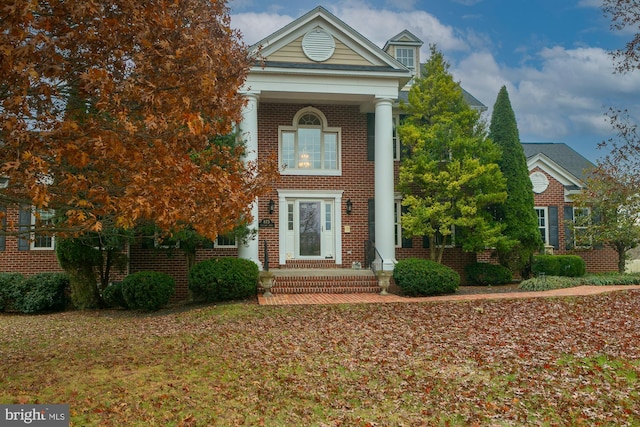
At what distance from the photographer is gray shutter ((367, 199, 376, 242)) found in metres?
17.8

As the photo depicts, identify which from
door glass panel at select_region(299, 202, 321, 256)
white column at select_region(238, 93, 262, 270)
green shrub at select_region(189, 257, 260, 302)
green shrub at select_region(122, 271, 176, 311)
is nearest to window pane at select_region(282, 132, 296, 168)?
door glass panel at select_region(299, 202, 321, 256)

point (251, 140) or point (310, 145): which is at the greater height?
point (310, 145)

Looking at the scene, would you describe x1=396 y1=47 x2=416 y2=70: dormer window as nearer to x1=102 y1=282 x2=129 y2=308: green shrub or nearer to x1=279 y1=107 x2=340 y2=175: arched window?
x1=279 y1=107 x2=340 y2=175: arched window

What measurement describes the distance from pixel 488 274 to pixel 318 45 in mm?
8873

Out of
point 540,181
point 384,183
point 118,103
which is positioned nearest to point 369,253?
point 384,183

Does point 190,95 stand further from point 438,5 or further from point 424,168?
point 424,168

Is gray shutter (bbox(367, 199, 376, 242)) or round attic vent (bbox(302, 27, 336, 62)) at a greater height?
round attic vent (bbox(302, 27, 336, 62))

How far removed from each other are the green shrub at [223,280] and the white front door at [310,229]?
136 inches

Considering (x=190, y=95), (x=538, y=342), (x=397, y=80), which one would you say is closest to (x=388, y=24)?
(x=397, y=80)

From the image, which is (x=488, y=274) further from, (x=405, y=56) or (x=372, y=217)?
(x=405, y=56)

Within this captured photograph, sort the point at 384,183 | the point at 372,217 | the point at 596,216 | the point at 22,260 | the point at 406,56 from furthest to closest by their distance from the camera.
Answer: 1. the point at 406,56
2. the point at 596,216
3. the point at 372,217
4. the point at 22,260
5. the point at 384,183

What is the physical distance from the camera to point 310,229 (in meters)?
17.8

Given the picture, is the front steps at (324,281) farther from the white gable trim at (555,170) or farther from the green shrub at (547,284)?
the white gable trim at (555,170)

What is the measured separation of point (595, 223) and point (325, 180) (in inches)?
394
